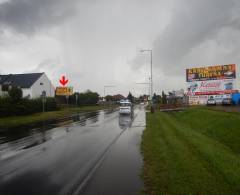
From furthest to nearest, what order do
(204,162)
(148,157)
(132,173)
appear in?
1. (148,157)
2. (204,162)
3. (132,173)

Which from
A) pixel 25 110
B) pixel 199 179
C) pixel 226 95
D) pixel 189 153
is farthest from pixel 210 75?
pixel 199 179

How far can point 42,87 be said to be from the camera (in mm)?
69312

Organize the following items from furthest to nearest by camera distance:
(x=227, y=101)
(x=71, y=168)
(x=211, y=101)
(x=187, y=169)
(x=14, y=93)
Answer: (x=211, y=101) → (x=227, y=101) → (x=14, y=93) → (x=71, y=168) → (x=187, y=169)

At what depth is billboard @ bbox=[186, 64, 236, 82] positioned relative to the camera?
53188mm

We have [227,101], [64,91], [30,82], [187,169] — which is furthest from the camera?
[64,91]

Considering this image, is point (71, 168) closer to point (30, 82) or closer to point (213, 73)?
point (213, 73)

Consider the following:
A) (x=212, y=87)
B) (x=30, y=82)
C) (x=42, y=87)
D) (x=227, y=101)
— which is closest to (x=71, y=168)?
(x=227, y=101)

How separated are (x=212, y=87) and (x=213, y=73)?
299 cm

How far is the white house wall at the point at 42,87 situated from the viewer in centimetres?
6556

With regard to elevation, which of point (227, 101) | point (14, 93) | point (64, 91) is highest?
point (64, 91)

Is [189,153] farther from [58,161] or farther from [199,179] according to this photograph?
[58,161]

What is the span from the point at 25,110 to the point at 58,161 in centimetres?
2846

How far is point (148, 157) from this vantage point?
31.2 ft

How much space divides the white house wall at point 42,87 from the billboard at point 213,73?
38515 millimetres
